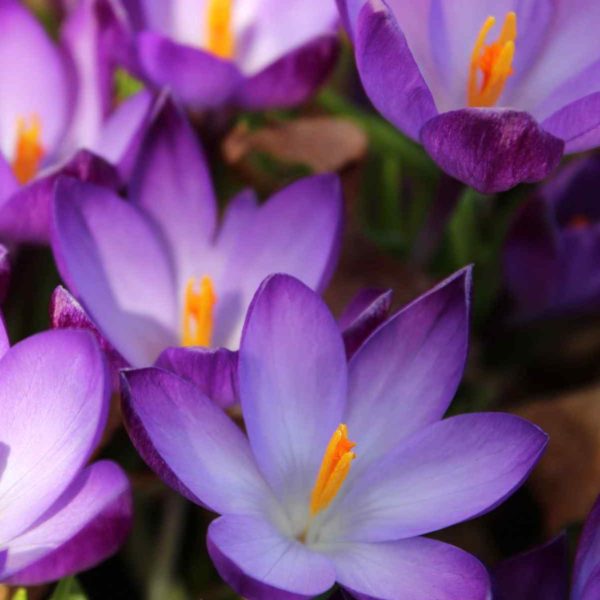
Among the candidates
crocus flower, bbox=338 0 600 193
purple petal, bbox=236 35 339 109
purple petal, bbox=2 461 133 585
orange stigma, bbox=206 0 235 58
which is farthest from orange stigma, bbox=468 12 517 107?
purple petal, bbox=2 461 133 585

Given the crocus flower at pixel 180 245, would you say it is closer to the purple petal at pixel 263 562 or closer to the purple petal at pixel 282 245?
the purple petal at pixel 282 245

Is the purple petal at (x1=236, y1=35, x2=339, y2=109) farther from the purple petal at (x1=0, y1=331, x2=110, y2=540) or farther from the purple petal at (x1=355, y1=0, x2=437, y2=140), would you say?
the purple petal at (x1=0, y1=331, x2=110, y2=540)

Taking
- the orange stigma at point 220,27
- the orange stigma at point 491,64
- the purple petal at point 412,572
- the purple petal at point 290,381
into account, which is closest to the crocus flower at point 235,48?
the orange stigma at point 220,27

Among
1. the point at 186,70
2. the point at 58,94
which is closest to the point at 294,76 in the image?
the point at 186,70

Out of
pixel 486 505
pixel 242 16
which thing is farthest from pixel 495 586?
pixel 242 16

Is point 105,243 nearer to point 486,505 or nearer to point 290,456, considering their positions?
point 290,456

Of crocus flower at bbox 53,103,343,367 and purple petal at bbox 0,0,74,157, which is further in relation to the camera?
purple petal at bbox 0,0,74,157

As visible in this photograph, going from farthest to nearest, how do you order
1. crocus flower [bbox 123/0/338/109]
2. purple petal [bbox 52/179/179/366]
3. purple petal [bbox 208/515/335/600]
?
1. crocus flower [bbox 123/0/338/109]
2. purple petal [bbox 52/179/179/366]
3. purple petal [bbox 208/515/335/600]
